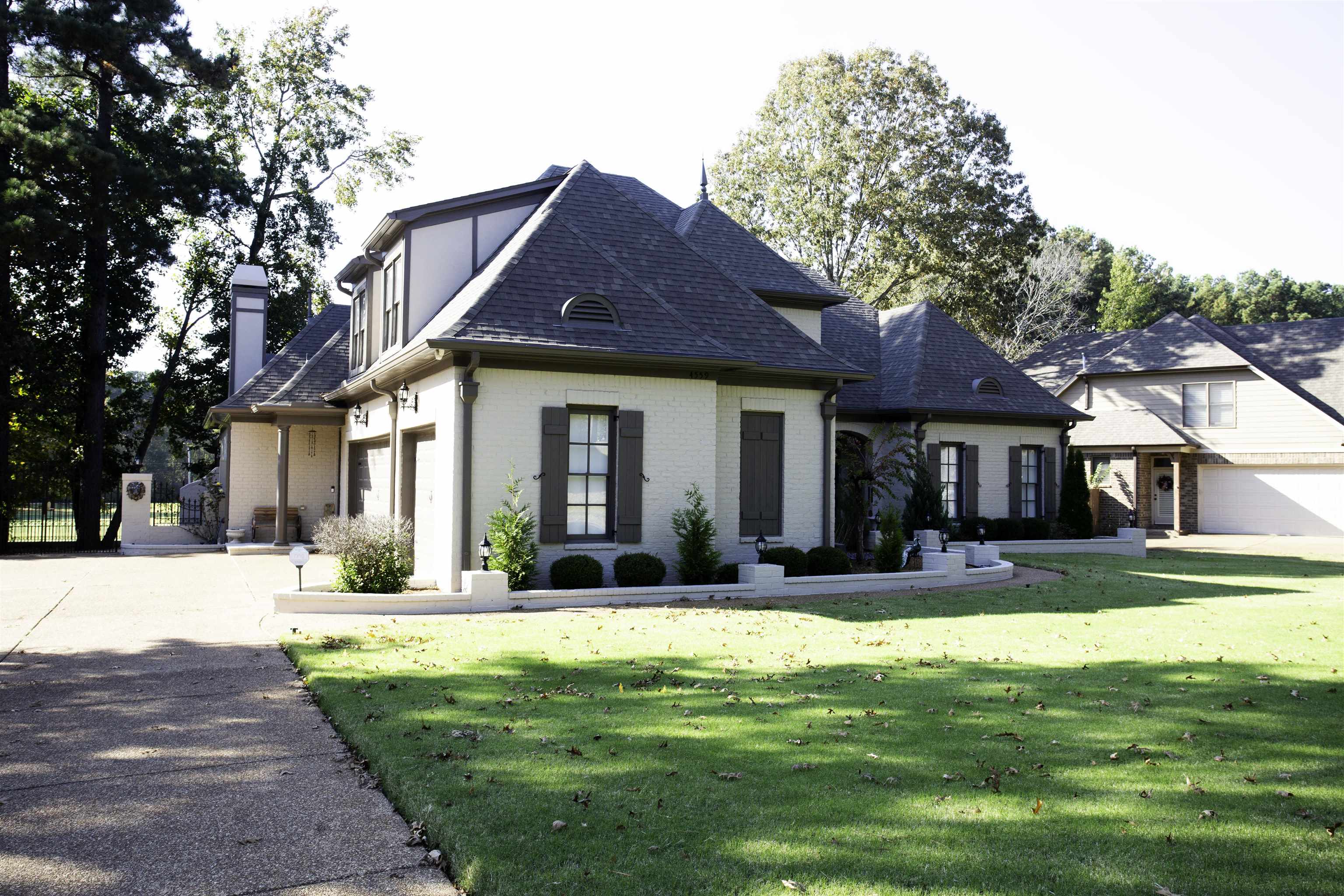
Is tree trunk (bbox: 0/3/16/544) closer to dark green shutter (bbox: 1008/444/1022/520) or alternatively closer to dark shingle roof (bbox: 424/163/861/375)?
dark shingle roof (bbox: 424/163/861/375)

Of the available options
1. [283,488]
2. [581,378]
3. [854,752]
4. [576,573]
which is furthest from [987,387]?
[854,752]

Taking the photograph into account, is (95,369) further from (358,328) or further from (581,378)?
(581,378)

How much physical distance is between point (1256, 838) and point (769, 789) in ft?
7.55

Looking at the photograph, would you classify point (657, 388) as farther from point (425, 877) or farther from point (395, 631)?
point (425, 877)

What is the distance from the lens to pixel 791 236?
36.8 m

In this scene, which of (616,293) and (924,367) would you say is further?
(924,367)

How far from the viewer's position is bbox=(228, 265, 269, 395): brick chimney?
2611 centimetres

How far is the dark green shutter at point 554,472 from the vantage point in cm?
1312

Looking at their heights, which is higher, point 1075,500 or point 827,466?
point 827,466

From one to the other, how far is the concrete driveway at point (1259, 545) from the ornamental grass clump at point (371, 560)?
20.4 meters

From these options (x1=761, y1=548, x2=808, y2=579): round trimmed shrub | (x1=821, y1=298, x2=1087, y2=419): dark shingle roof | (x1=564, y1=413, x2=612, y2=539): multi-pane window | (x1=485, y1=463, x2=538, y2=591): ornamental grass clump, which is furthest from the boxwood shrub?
(x1=821, y1=298, x2=1087, y2=419): dark shingle roof

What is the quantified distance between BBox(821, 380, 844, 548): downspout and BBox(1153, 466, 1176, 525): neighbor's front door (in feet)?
72.7

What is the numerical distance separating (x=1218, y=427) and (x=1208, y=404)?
33.9 inches

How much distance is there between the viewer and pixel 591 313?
13.7 metres
